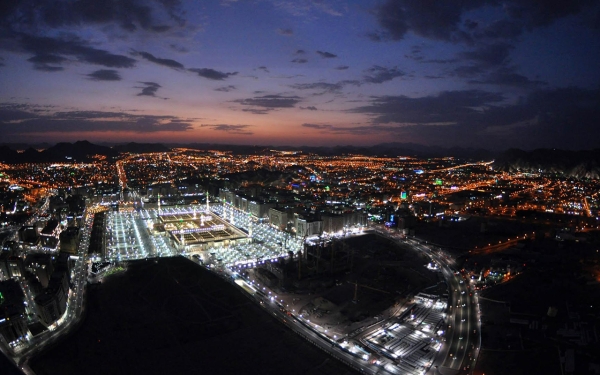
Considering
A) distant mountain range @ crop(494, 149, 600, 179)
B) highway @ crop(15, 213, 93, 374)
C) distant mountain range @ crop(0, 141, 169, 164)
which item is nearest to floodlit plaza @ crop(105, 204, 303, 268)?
highway @ crop(15, 213, 93, 374)

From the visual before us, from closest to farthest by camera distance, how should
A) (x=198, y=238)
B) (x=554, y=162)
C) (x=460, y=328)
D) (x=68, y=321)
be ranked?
(x=68, y=321), (x=460, y=328), (x=198, y=238), (x=554, y=162)

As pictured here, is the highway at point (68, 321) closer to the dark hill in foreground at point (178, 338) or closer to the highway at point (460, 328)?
the dark hill in foreground at point (178, 338)

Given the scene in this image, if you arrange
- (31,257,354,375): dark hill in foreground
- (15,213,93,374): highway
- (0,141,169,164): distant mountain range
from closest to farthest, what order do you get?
(31,257,354,375): dark hill in foreground, (15,213,93,374): highway, (0,141,169,164): distant mountain range

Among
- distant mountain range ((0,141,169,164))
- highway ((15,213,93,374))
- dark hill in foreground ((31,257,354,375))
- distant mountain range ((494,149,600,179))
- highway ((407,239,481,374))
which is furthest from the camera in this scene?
distant mountain range ((0,141,169,164))

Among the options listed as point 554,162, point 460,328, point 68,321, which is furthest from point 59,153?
point 554,162

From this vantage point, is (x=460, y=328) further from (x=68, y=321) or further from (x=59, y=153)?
(x=59, y=153)

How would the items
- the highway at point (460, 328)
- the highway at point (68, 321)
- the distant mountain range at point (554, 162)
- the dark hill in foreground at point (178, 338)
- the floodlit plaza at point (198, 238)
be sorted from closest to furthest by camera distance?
the dark hill in foreground at point (178, 338) < the highway at point (68, 321) < the highway at point (460, 328) < the floodlit plaza at point (198, 238) < the distant mountain range at point (554, 162)

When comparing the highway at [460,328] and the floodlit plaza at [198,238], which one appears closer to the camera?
the highway at [460,328]

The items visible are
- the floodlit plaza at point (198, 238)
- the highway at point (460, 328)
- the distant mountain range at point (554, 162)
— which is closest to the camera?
the highway at point (460, 328)

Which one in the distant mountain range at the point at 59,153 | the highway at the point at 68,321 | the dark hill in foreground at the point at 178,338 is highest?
the distant mountain range at the point at 59,153

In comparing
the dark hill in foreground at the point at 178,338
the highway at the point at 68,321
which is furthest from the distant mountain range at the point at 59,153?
the dark hill in foreground at the point at 178,338

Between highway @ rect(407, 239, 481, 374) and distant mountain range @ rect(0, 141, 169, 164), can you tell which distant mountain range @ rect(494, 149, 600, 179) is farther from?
distant mountain range @ rect(0, 141, 169, 164)

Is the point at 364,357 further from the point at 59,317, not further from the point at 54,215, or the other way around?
the point at 54,215
